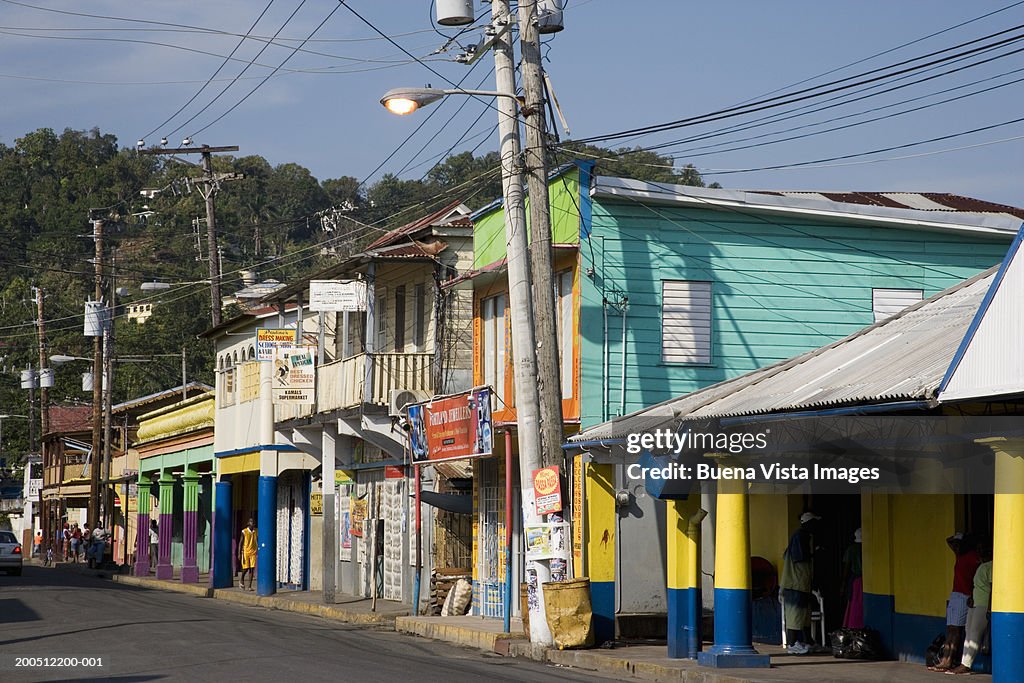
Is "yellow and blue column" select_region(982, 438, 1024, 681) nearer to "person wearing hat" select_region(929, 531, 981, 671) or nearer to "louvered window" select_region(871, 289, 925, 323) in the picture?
"person wearing hat" select_region(929, 531, 981, 671)

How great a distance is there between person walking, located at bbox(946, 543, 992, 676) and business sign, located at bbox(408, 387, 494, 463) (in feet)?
27.8

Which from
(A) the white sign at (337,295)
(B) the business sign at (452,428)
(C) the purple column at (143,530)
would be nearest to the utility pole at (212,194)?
(C) the purple column at (143,530)

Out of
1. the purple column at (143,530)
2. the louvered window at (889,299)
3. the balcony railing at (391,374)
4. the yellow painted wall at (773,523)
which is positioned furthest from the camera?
the purple column at (143,530)

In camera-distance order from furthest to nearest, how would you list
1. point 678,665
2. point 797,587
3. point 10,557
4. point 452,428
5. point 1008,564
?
point 10,557, point 452,428, point 797,587, point 678,665, point 1008,564

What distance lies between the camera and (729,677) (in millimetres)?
14477

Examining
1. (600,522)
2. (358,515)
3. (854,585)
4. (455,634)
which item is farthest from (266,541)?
(854,585)

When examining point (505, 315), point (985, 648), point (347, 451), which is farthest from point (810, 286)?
point (347, 451)

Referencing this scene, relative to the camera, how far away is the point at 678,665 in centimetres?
1611

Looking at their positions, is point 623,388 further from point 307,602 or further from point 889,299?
point 307,602

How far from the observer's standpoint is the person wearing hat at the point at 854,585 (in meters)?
17.6

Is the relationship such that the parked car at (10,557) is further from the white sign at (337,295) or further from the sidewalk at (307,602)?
the white sign at (337,295)

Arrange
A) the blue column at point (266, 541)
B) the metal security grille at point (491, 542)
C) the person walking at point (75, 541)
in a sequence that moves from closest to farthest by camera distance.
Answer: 1. the metal security grille at point (491, 542)
2. the blue column at point (266, 541)
3. the person walking at point (75, 541)

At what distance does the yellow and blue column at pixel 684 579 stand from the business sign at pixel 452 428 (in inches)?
191

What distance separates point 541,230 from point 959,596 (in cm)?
692
